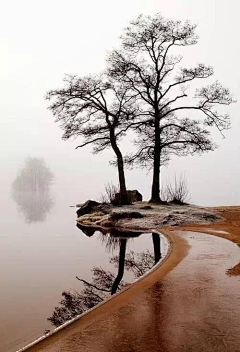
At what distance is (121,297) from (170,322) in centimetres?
115

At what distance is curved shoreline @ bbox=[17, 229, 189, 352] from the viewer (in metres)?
3.60

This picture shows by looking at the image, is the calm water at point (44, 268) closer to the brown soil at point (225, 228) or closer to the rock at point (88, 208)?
the brown soil at point (225, 228)

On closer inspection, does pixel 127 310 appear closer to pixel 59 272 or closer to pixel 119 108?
pixel 59 272

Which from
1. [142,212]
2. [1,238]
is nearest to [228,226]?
[142,212]

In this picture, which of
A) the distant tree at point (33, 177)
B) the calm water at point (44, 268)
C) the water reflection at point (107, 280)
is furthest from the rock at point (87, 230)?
the distant tree at point (33, 177)

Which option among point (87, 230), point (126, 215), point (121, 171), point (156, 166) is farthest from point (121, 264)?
point (156, 166)

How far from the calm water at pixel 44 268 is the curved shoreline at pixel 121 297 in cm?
51

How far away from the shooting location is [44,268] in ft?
25.5

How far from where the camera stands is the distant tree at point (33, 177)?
218 ft

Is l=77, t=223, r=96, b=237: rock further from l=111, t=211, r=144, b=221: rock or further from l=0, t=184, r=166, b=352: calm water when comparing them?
l=111, t=211, r=144, b=221: rock

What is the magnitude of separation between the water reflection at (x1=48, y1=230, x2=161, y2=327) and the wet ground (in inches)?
30.2

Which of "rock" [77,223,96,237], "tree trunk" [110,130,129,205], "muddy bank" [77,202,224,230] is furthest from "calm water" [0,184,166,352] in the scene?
"tree trunk" [110,130,129,205]

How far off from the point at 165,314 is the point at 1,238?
9.38m

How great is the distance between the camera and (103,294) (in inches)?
227
